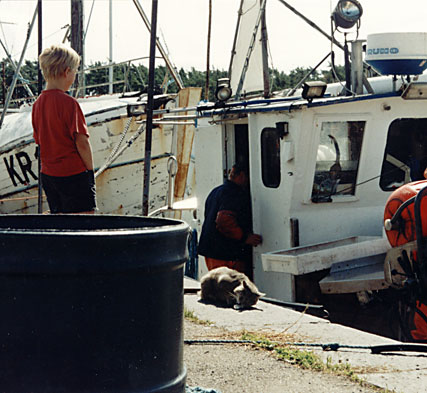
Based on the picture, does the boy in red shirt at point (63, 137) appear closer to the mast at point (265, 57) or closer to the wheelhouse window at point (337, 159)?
the wheelhouse window at point (337, 159)

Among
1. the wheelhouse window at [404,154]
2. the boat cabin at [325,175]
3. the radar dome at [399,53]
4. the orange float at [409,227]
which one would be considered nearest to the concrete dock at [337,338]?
the orange float at [409,227]

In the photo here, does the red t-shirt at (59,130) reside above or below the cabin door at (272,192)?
above

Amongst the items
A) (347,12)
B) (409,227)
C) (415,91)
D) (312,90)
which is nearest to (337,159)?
(312,90)

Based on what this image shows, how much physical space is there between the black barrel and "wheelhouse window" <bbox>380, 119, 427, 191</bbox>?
6.11m

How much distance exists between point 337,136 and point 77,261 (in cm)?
595

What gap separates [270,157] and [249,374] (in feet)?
14.7

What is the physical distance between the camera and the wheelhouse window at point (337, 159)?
807 cm

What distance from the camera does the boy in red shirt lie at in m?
4.91

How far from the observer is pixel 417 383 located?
418 cm

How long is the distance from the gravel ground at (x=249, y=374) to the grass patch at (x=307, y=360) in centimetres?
4

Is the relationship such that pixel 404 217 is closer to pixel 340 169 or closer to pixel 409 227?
pixel 409 227

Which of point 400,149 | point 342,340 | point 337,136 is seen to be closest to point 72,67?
point 342,340

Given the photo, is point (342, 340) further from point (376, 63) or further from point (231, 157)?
point (231, 157)

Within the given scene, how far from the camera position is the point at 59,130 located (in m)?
4.96
